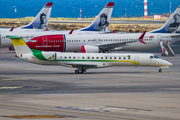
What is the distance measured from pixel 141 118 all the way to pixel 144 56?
2780 cm

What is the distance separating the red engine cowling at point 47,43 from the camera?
243ft

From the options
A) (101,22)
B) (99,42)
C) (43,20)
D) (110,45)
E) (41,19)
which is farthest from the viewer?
(43,20)

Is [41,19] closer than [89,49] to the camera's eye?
No

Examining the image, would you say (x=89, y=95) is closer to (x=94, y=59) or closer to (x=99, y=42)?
(x=94, y=59)

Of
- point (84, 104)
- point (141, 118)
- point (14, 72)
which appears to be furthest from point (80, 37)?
point (141, 118)

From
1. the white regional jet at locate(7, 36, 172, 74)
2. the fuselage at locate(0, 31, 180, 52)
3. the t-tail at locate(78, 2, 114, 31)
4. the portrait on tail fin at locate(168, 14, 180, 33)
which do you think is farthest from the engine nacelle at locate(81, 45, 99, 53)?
the white regional jet at locate(7, 36, 172, 74)

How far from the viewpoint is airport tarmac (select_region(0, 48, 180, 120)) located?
27.3 metres

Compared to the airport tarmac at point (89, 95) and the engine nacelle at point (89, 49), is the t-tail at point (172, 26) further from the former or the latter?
the airport tarmac at point (89, 95)

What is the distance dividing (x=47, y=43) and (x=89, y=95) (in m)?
39.4

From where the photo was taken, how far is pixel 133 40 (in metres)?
75.9

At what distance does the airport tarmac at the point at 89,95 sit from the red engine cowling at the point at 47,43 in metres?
16.0

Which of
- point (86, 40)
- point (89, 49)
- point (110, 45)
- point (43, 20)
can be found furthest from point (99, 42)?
point (43, 20)

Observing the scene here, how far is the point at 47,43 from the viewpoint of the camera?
74.1 meters

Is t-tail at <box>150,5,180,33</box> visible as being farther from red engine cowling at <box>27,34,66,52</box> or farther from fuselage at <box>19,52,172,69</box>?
fuselage at <box>19,52,172,69</box>
